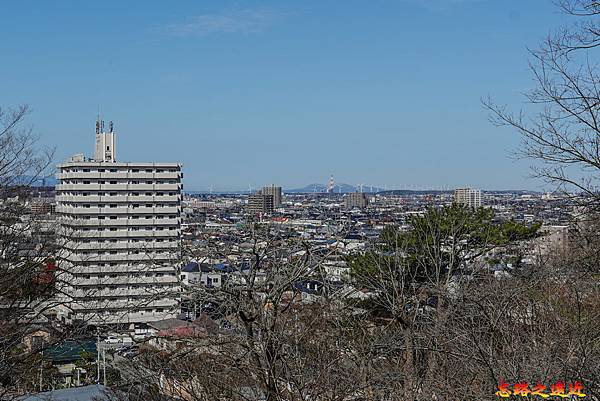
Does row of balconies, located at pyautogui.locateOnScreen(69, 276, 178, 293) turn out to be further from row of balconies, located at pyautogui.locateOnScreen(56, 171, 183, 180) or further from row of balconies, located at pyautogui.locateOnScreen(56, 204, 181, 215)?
row of balconies, located at pyautogui.locateOnScreen(56, 171, 183, 180)

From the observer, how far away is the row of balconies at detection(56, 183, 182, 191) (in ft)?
141

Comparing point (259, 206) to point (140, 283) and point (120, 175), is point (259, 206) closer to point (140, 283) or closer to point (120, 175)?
point (140, 283)

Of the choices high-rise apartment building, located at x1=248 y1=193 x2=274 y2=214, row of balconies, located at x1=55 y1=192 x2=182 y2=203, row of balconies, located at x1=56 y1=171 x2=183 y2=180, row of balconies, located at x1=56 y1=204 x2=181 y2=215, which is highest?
row of balconies, located at x1=56 y1=171 x2=183 y2=180

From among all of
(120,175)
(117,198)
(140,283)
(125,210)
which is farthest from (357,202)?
(140,283)

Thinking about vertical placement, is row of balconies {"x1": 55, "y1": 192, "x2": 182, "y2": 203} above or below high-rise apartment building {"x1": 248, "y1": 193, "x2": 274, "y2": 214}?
below

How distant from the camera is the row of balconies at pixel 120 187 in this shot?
43.0 m

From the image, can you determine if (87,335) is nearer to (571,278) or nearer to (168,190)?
(571,278)

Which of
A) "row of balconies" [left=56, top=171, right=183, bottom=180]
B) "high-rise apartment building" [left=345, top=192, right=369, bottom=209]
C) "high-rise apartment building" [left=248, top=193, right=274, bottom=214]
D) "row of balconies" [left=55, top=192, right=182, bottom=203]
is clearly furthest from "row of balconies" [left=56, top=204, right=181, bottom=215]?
"high-rise apartment building" [left=248, top=193, right=274, bottom=214]

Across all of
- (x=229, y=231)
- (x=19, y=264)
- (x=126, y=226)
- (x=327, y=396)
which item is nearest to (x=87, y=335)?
(x=19, y=264)

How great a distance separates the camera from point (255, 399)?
5.28 m

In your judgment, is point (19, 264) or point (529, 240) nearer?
point (19, 264)

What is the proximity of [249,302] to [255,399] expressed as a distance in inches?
38.5

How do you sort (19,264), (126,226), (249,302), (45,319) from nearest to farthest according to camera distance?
(249,302), (19,264), (45,319), (126,226)

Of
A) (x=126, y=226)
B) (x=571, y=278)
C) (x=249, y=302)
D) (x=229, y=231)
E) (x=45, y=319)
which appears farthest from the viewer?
(x=126, y=226)
